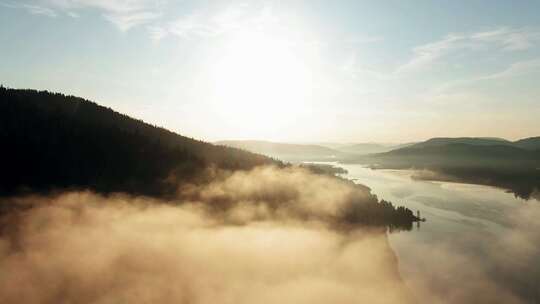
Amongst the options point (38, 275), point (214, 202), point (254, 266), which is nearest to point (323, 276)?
point (254, 266)

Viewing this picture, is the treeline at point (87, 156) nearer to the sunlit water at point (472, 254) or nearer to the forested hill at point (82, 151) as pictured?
the forested hill at point (82, 151)

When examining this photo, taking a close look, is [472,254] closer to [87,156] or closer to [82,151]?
[87,156]

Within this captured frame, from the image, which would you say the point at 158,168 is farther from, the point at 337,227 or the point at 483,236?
the point at 483,236

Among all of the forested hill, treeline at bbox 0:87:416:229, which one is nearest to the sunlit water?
treeline at bbox 0:87:416:229

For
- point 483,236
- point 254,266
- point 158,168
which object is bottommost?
point 254,266

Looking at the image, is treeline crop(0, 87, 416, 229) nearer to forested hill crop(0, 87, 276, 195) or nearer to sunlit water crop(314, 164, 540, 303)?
forested hill crop(0, 87, 276, 195)

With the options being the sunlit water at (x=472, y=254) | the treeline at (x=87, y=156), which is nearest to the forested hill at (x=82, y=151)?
the treeline at (x=87, y=156)
